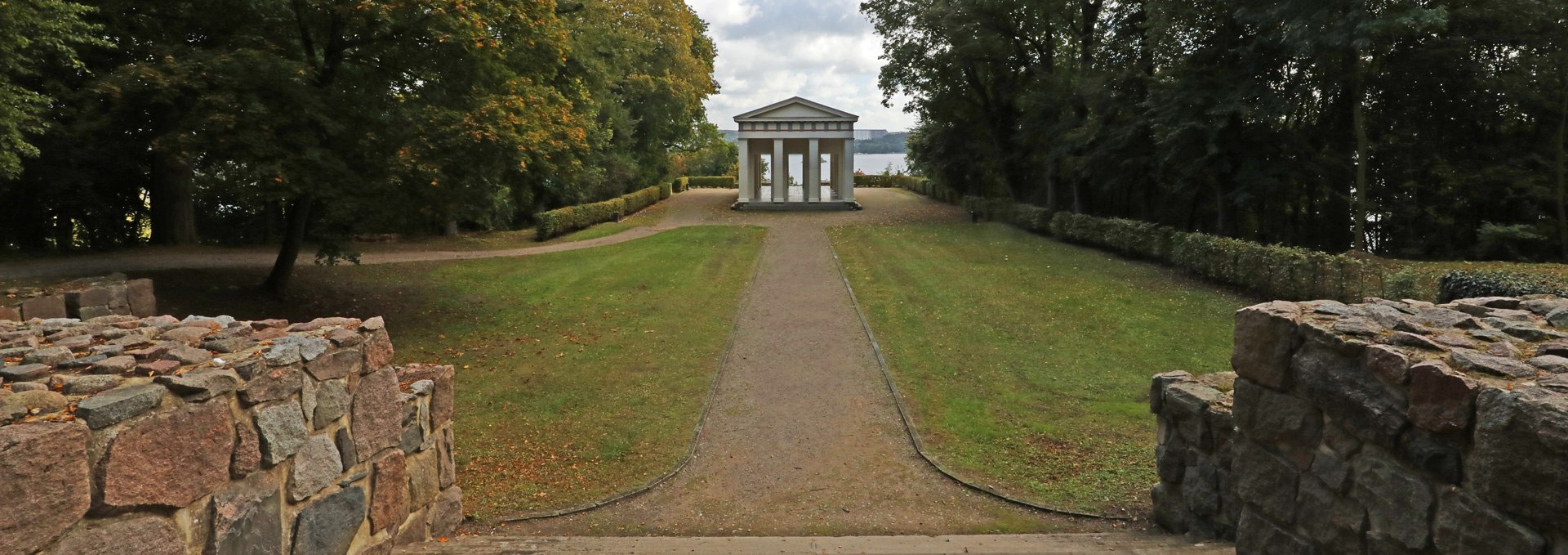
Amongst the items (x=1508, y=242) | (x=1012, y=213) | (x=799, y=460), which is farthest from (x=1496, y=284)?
(x=1012, y=213)

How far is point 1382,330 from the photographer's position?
4.37 m

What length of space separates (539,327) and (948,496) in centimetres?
974

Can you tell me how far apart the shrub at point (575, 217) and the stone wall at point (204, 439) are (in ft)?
79.9

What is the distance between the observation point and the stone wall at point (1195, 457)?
619 cm

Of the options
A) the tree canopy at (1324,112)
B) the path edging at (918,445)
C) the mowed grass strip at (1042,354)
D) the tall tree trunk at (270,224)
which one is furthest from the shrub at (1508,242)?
the tall tree trunk at (270,224)

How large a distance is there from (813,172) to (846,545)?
39.1m

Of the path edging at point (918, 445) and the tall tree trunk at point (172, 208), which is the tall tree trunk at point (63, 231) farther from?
the path edging at point (918, 445)

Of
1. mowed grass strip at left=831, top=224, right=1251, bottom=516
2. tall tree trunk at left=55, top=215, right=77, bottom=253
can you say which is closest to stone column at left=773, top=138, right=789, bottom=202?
mowed grass strip at left=831, top=224, right=1251, bottom=516

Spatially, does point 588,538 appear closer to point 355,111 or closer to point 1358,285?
point 355,111

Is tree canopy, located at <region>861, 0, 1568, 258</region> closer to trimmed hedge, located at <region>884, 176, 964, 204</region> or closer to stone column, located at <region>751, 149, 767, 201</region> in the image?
trimmed hedge, located at <region>884, 176, 964, 204</region>

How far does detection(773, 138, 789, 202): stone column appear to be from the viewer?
145 feet

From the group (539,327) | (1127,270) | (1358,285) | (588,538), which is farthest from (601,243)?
(588,538)

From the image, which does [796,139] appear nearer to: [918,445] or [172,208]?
[172,208]

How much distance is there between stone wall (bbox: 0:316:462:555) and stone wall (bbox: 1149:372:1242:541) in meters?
5.49
